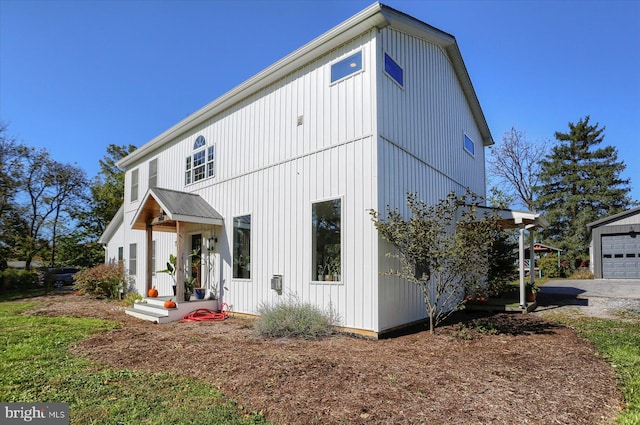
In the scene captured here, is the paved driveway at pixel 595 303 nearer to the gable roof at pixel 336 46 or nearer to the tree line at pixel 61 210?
the gable roof at pixel 336 46

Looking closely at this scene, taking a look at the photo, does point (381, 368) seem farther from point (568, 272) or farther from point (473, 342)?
point (568, 272)

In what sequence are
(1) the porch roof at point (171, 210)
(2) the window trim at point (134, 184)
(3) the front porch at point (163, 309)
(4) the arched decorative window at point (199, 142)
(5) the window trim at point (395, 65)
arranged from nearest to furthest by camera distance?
(5) the window trim at point (395, 65) < (3) the front porch at point (163, 309) < (1) the porch roof at point (171, 210) < (4) the arched decorative window at point (199, 142) < (2) the window trim at point (134, 184)

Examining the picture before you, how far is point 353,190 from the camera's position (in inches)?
282

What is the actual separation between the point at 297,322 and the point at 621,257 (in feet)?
68.6

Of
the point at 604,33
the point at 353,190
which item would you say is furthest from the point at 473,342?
A: the point at 604,33

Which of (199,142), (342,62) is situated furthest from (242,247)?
(342,62)

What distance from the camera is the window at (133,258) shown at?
15.3m

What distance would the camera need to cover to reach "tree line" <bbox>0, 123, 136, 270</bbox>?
1003 inches

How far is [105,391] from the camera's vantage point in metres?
4.02

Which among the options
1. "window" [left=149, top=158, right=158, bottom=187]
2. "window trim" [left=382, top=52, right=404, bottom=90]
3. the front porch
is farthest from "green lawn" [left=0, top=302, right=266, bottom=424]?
"window" [left=149, top=158, right=158, bottom=187]

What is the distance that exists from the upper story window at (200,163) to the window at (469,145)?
8380 millimetres

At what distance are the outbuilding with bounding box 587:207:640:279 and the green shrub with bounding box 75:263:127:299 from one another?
24.5 m

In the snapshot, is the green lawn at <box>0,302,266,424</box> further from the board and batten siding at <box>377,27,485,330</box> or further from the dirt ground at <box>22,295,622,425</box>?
the board and batten siding at <box>377,27,485,330</box>

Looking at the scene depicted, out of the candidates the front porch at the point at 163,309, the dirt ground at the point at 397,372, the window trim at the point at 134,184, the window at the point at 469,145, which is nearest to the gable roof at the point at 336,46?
the window at the point at 469,145
